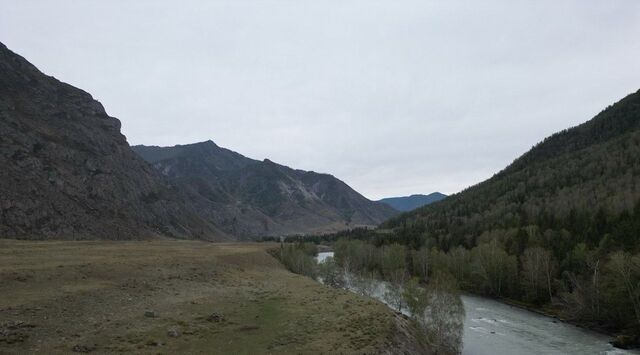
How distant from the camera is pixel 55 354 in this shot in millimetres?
26953

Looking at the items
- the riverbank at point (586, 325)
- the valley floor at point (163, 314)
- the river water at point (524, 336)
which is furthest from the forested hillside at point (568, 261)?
the valley floor at point (163, 314)

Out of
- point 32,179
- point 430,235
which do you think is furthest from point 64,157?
point 430,235

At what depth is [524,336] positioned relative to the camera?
219 feet

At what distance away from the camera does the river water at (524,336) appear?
58.6 metres

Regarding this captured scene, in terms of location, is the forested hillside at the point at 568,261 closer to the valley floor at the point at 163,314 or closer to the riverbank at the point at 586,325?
the riverbank at the point at 586,325

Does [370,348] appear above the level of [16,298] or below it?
below

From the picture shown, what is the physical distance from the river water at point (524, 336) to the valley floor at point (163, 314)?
18836 millimetres

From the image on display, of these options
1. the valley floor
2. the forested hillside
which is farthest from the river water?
the valley floor

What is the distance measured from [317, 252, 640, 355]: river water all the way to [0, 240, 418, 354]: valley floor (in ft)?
61.8

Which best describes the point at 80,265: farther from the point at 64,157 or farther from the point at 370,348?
the point at 64,157

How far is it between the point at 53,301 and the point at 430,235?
160m

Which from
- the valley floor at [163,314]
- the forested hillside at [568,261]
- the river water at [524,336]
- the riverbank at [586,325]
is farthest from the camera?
the forested hillside at [568,261]

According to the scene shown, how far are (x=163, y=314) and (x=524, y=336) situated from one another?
5404cm

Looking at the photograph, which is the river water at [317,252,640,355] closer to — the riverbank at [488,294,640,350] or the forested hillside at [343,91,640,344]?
the riverbank at [488,294,640,350]
